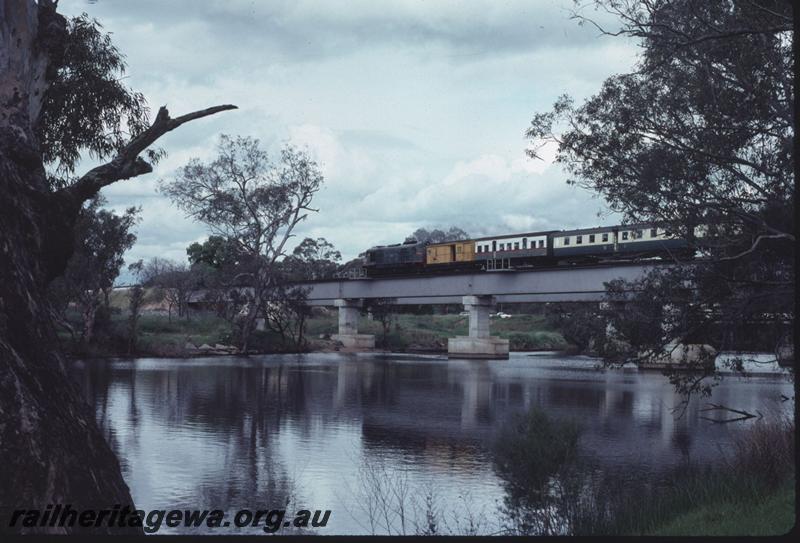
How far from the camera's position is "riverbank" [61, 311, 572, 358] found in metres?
56.0

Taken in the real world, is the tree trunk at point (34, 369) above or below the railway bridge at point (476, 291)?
below

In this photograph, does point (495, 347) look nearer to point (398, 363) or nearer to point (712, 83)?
point (398, 363)

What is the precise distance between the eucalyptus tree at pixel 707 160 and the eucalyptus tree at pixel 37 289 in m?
9.58

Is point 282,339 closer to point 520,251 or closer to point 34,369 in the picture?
point 520,251

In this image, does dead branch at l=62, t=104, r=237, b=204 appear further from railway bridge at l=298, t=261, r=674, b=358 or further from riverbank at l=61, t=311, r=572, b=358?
riverbank at l=61, t=311, r=572, b=358

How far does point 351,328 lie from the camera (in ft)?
262

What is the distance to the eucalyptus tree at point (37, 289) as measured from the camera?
691cm

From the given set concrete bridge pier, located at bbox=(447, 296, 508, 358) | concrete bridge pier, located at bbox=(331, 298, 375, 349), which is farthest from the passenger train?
concrete bridge pier, located at bbox=(331, 298, 375, 349)

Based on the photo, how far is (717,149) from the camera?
56.1 ft

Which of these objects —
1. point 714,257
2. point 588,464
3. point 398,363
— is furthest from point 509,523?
point 398,363

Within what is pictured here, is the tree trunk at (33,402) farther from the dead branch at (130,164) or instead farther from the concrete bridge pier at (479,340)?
the concrete bridge pier at (479,340)

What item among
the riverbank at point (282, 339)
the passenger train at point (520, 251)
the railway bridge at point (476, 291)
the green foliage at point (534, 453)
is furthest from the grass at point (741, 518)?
the riverbank at point (282, 339)

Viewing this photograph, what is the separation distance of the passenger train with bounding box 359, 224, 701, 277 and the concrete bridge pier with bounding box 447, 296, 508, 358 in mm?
2657

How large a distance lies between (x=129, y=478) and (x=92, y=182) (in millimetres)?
7041
